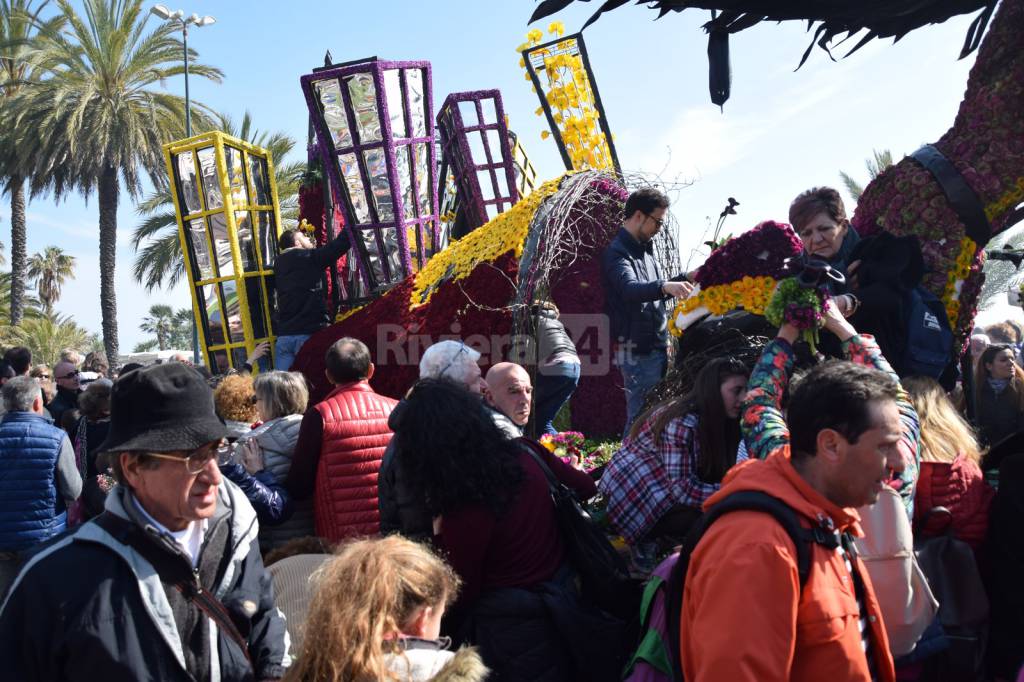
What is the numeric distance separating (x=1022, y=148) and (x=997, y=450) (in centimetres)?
182

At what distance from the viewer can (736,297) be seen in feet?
14.4

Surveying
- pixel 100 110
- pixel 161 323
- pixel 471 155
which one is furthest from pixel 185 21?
pixel 161 323

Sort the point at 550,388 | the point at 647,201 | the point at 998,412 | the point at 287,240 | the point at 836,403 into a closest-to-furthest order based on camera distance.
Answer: the point at 836,403
the point at 647,201
the point at 550,388
the point at 998,412
the point at 287,240

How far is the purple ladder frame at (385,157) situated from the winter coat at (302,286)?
0.96 feet

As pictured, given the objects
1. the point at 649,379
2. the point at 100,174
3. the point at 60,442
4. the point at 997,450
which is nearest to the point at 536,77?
the point at 649,379

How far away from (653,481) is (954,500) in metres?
1.10

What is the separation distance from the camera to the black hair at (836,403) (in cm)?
203

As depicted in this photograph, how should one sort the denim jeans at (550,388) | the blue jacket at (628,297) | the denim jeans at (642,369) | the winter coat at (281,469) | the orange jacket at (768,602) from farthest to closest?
the denim jeans at (550,388)
the denim jeans at (642,369)
the blue jacket at (628,297)
the winter coat at (281,469)
the orange jacket at (768,602)

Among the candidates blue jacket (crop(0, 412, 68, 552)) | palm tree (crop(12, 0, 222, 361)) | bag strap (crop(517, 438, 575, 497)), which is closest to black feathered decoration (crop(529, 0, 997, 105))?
bag strap (crop(517, 438, 575, 497))

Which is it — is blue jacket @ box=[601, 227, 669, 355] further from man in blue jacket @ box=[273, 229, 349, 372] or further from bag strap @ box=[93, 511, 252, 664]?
bag strap @ box=[93, 511, 252, 664]

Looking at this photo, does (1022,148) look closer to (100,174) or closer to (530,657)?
(530,657)

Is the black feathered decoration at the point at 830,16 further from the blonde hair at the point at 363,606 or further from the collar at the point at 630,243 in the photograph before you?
the blonde hair at the point at 363,606

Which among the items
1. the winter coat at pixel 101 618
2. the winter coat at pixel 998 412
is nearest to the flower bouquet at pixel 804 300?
the winter coat at pixel 101 618

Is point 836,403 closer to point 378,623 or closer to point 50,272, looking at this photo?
point 378,623
